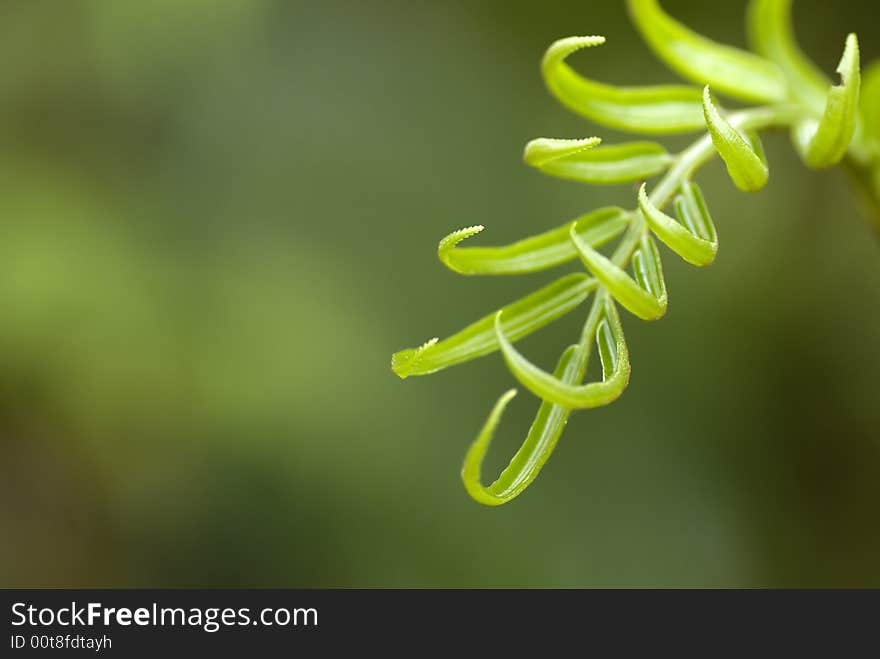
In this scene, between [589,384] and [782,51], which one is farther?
[782,51]

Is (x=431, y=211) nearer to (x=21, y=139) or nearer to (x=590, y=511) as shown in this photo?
(x=590, y=511)

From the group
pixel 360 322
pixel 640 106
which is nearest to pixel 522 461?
pixel 640 106

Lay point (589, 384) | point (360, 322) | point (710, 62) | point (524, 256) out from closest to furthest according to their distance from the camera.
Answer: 1. point (589, 384)
2. point (524, 256)
3. point (710, 62)
4. point (360, 322)

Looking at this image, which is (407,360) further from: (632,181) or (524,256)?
(632,181)

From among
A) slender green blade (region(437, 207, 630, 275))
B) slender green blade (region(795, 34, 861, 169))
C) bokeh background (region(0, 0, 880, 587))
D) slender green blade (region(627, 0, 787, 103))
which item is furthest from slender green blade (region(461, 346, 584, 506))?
bokeh background (region(0, 0, 880, 587))

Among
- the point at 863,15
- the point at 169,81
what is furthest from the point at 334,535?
the point at 863,15

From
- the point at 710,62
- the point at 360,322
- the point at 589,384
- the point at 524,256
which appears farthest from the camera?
the point at 360,322

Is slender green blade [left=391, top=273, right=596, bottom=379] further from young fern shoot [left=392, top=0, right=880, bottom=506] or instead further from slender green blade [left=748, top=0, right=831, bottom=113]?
slender green blade [left=748, top=0, right=831, bottom=113]
